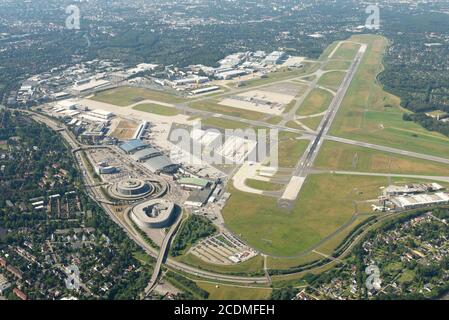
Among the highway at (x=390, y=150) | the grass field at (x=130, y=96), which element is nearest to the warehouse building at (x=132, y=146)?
the grass field at (x=130, y=96)

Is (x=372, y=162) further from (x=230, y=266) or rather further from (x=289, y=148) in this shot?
(x=230, y=266)

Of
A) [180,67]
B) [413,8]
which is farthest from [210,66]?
[413,8]

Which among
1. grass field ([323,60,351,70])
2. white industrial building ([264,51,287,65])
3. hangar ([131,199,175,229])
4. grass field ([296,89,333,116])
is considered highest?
white industrial building ([264,51,287,65])

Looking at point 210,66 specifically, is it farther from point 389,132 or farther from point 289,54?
point 389,132

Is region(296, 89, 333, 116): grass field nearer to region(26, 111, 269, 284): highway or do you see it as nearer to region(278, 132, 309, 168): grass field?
region(278, 132, 309, 168): grass field

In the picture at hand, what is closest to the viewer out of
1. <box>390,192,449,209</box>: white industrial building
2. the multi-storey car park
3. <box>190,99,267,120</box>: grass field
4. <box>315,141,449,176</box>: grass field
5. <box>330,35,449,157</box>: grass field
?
the multi-storey car park

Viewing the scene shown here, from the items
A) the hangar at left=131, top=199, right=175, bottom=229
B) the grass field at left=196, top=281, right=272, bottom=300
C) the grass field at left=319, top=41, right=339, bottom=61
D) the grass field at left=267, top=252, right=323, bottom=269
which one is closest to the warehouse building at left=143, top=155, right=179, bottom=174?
the hangar at left=131, top=199, right=175, bottom=229
